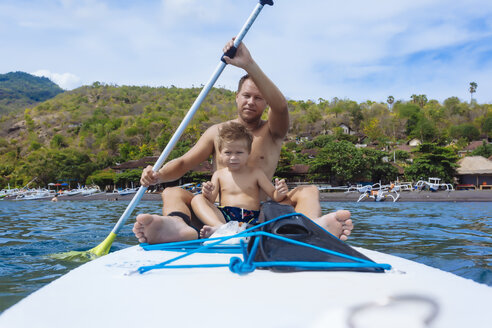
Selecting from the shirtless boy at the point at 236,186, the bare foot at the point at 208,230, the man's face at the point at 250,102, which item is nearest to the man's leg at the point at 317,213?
the shirtless boy at the point at 236,186

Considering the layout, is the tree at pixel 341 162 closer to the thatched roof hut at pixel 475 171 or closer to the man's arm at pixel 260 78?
the thatched roof hut at pixel 475 171

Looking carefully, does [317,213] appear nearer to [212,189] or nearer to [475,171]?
[212,189]

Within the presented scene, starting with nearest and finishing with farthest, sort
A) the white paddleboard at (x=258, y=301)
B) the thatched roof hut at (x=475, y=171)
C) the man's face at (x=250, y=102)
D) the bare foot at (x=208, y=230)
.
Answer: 1. the white paddleboard at (x=258, y=301)
2. the bare foot at (x=208, y=230)
3. the man's face at (x=250, y=102)
4. the thatched roof hut at (x=475, y=171)

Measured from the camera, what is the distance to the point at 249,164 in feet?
10.1

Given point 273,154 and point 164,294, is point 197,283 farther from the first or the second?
point 273,154

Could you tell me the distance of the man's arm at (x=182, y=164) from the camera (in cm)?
280

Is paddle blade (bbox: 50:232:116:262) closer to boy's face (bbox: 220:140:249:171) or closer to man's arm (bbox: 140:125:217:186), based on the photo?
man's arm (bbox: 140:125:217:186)

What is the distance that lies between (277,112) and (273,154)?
16.7 inches

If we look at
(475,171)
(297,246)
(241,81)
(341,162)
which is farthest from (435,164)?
(297,246)

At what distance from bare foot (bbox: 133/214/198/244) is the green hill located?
153 m

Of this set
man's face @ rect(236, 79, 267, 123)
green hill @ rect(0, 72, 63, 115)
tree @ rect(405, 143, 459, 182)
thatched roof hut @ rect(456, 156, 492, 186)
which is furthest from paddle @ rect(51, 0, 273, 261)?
green hill @ rect(0, 72, 63, 115)

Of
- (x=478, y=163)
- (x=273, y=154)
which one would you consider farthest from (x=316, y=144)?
(x=273, y=154)

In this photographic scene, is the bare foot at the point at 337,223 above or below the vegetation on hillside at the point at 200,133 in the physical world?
below

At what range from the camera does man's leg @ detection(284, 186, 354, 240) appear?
88.7 inches
